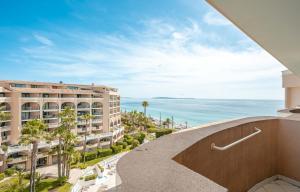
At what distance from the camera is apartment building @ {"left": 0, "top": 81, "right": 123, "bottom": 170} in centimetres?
1905

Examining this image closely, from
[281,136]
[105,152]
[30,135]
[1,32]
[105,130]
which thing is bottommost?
[105,152]

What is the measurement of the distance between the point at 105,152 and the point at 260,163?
2225cm

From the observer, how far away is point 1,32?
101 ft

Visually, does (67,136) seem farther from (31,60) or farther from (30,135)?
(31,60)

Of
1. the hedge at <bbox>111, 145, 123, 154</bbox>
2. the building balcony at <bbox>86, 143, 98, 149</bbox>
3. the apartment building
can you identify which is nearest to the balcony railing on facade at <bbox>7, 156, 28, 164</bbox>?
the apartment building

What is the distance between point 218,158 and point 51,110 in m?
24.3

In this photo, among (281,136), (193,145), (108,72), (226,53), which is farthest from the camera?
(108,72)

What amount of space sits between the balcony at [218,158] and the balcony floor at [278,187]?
69mm

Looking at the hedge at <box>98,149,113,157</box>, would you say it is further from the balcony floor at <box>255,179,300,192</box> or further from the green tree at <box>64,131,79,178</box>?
the balcony floor at <box>255,179,300,192</box>

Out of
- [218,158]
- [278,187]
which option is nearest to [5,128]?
[218,158]

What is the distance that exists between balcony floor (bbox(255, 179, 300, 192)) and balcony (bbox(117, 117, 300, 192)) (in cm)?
7

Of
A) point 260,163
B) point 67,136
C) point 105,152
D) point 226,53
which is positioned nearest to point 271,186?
point 260,163

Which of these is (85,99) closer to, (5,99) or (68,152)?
(5,99)

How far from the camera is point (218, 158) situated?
1.72 m
